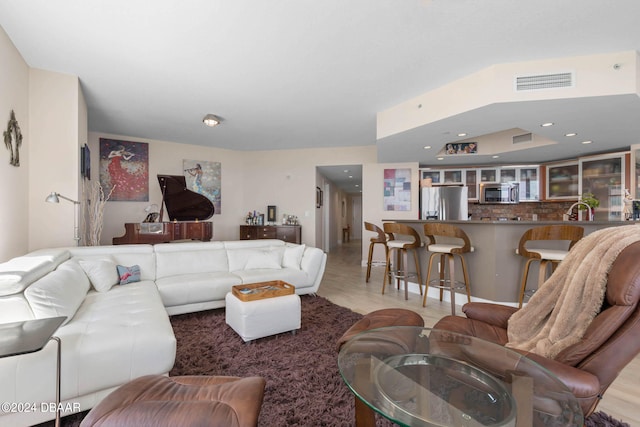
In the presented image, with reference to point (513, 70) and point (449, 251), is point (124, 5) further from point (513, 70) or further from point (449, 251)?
point (449, 251)

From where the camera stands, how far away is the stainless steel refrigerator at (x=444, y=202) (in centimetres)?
555

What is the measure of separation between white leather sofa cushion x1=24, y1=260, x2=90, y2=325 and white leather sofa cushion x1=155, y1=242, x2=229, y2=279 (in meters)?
0.87

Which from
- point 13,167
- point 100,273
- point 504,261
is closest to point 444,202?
point 504,261

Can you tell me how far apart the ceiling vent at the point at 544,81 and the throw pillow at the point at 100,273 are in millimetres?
4154

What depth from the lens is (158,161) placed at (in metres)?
5.53

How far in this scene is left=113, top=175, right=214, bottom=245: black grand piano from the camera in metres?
4.12

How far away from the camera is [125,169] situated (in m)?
5.19

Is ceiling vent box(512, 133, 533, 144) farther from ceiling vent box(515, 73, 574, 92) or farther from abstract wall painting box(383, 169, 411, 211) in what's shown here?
ceiling vent box(515, 73, 574, 92)

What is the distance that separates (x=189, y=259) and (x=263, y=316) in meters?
1.49

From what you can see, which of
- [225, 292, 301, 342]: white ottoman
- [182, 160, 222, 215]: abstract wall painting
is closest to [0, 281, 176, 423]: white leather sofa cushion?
[225, 292, 301, 342]: white ottoman

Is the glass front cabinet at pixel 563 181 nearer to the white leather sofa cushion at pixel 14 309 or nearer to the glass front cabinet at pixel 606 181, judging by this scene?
the glass front cabinet at pixel 606 181

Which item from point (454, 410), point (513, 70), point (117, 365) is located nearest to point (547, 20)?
point (513, 70)

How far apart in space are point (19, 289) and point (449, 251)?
3.37 meters

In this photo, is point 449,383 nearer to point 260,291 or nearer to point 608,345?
point 608,345
